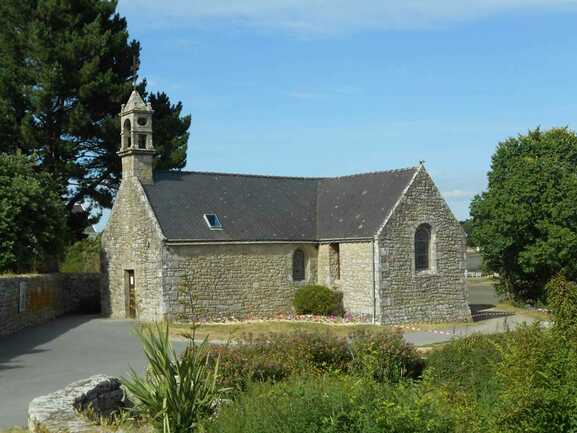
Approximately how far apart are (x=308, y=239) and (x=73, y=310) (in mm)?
12008

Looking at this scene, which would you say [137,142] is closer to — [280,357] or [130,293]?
[130,293]

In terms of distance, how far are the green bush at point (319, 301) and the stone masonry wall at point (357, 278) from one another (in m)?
0.36

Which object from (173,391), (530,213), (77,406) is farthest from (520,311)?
(173,391)

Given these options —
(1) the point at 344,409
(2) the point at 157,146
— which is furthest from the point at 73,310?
(1) the point at 344,409

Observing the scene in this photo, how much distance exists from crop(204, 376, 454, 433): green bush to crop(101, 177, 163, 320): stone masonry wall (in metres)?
19.6

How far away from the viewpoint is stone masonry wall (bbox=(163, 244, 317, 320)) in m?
28.0

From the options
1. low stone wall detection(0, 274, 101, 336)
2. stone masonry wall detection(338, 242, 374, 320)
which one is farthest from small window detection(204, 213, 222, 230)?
low stone wall detection(0, 274, 101, 336)

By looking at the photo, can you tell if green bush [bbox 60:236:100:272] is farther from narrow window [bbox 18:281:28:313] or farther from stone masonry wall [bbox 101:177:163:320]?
narrow window [bbox 18:281:28:313]

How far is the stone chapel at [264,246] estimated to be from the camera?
28625 mm

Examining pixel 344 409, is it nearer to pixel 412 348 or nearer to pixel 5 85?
pixel 412 348

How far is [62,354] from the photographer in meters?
20.0

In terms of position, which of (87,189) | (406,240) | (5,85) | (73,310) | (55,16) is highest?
(55,16)

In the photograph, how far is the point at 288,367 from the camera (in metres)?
13.3

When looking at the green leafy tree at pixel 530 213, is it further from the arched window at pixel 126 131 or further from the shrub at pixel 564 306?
the shrub at pixel 564 306
